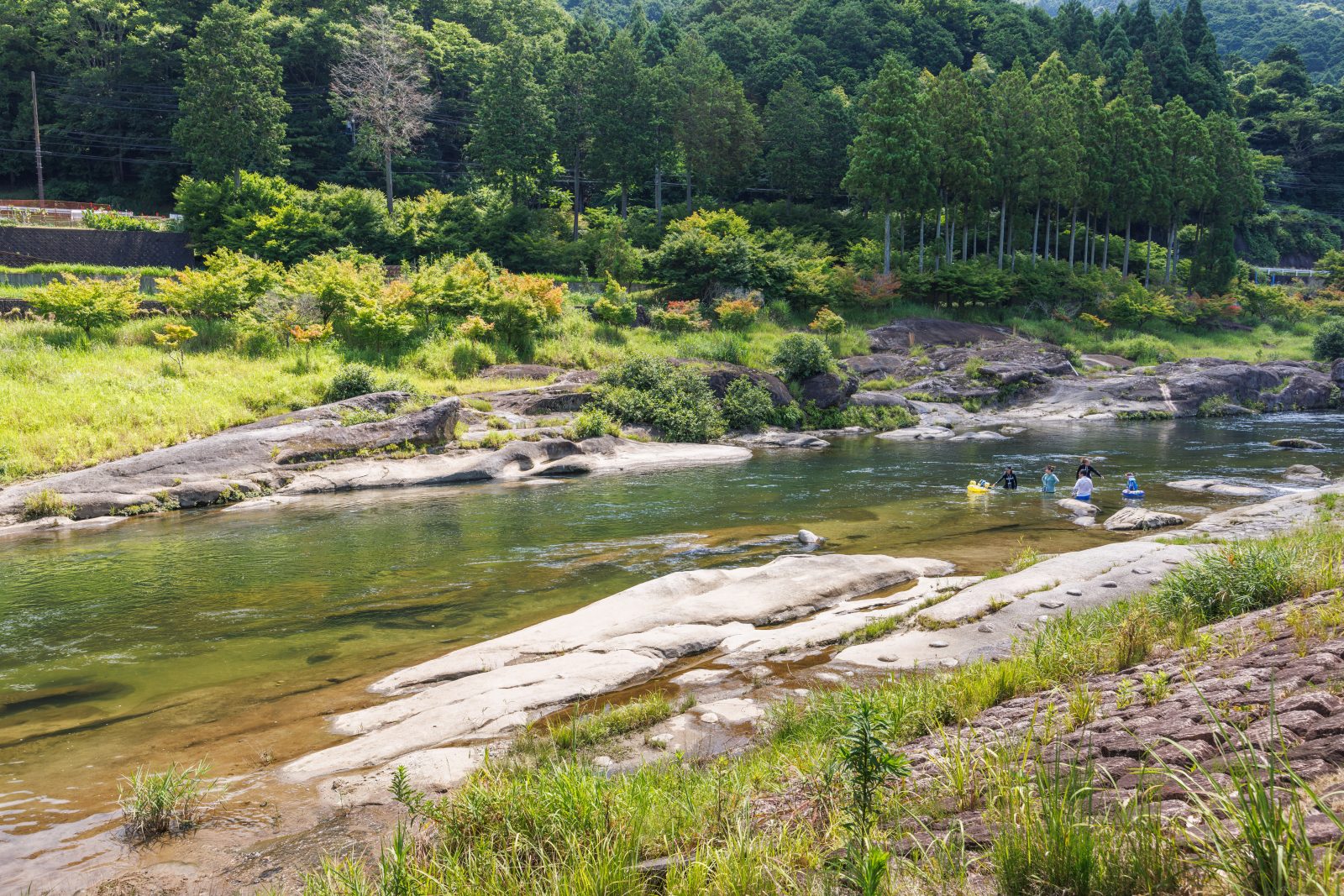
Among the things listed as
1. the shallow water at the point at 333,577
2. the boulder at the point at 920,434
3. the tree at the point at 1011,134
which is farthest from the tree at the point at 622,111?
the shallow water at the point at 333,577

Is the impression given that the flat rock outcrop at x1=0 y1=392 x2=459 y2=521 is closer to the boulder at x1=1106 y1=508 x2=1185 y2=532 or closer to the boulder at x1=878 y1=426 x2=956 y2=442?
the boulder at x1=878 y1=426 x2=956 y2=442

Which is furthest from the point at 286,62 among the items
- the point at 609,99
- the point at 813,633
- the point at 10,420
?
the point at 813,633

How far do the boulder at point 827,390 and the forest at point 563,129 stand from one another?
18897 mm

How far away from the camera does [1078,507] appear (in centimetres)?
2022

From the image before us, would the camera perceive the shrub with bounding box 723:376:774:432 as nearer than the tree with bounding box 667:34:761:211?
Yes

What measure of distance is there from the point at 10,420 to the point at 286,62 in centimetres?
5701

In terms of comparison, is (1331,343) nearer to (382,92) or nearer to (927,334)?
(927,334)

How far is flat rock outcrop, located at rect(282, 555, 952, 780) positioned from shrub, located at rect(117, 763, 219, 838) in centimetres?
87

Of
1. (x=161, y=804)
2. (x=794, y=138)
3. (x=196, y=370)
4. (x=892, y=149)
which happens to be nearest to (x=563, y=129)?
(x=794, y=138)

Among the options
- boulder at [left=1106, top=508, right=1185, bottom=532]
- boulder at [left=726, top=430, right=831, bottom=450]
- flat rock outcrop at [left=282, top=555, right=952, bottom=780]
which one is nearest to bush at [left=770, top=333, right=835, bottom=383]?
boulder at [left=726, top=430, right=831, bottom=450]

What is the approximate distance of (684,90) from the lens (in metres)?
61.8

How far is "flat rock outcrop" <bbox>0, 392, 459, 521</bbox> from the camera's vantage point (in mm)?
21703

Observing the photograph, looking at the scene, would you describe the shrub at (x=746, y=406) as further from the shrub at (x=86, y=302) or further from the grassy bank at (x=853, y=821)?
the grassy bank at (x=853, y=821)

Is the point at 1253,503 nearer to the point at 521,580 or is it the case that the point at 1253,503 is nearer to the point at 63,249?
the point at 521,580
